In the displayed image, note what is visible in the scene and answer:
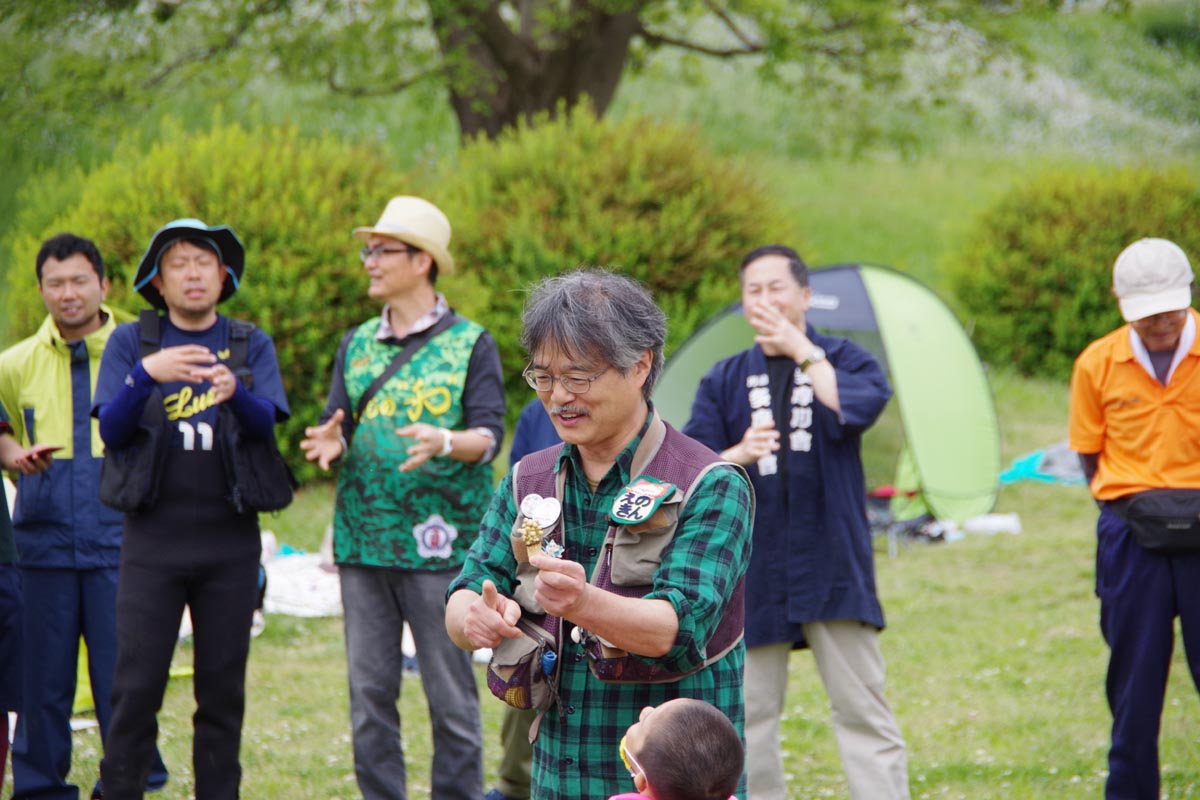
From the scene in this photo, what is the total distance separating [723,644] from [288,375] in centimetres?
738

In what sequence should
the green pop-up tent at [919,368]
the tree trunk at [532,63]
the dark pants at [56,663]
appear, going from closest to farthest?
the dark pants at [56,663] < the green pop-up tent at [919,368] < the tree trunk at [532,63]

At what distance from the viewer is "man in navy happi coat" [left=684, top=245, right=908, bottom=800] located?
4152mm

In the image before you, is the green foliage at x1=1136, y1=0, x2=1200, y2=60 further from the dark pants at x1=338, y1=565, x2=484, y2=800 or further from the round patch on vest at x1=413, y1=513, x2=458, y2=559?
the dark pants at x1=338, y1=565, x2=484, y2=800

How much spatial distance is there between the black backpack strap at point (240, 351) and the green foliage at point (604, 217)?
260 inches

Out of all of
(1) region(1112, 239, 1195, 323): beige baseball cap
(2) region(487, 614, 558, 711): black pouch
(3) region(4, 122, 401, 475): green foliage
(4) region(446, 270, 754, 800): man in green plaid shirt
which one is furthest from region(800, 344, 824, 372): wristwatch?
(3) region(4, 122, 401, 475): green foliage

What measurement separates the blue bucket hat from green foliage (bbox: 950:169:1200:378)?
11600 mm

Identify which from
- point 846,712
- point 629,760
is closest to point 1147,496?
point 846,712

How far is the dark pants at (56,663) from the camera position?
15.0 ft

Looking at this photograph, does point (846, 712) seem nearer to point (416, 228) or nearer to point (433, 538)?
point (433, 538)

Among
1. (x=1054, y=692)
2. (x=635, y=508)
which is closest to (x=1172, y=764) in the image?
(x=1054, y=692)

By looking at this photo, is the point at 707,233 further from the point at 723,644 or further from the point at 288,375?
the point at 723,644

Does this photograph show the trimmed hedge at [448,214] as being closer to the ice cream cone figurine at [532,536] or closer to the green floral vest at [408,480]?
the green floral vest at [408,480]

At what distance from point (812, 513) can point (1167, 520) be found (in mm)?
1086

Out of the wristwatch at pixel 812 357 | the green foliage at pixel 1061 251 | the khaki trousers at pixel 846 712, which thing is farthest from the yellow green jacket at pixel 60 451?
the green foliage at pixel 1061 251
